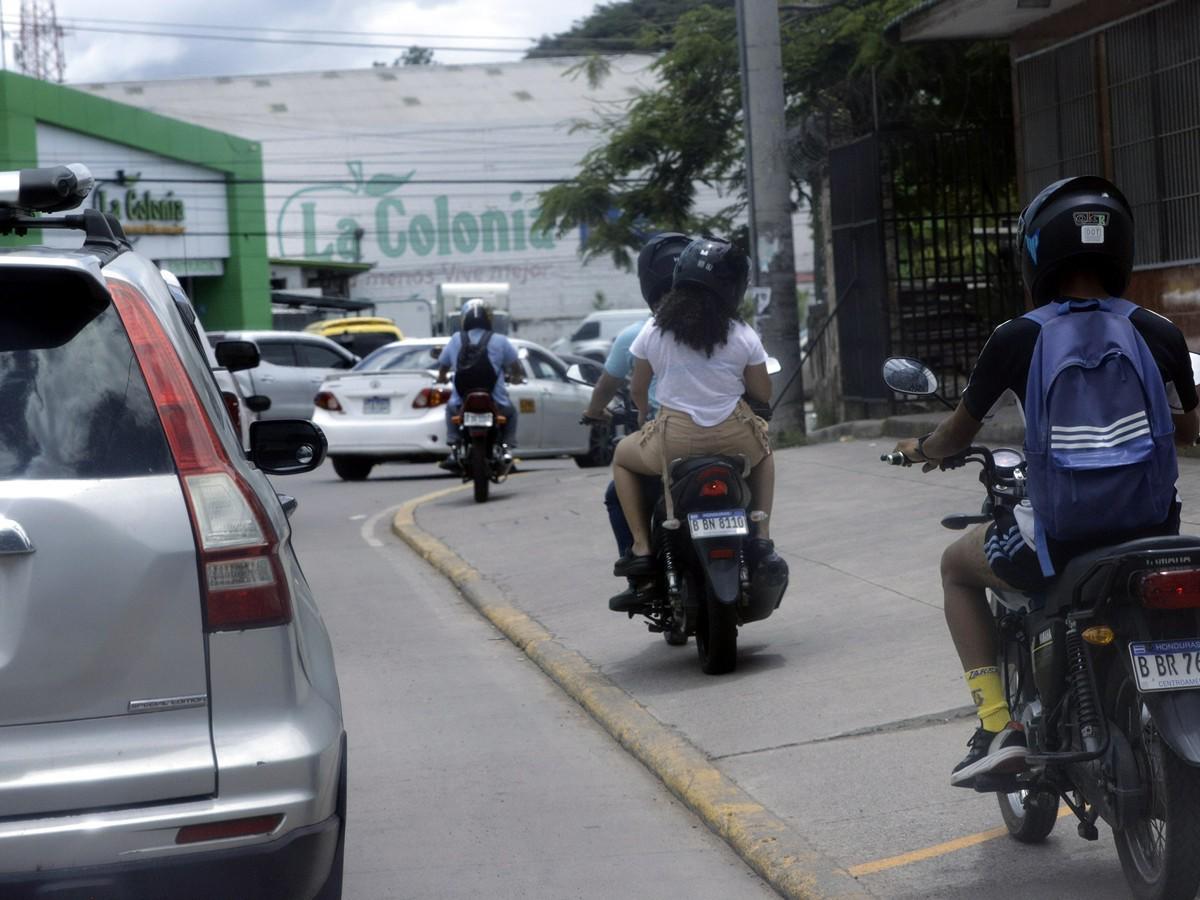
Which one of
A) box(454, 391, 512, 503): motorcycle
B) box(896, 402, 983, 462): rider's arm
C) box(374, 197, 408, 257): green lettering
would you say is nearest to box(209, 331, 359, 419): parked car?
box(454, 391, 512, 503): motorcycle

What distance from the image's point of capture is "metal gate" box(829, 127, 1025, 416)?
17062 mm

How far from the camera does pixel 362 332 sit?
135 ft

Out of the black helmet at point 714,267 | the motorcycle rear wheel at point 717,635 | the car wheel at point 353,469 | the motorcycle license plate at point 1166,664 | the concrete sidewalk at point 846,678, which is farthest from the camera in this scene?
the car wheel at point 353,469

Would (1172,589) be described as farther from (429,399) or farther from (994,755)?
(429,399)

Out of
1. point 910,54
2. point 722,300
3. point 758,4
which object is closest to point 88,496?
point 722,300

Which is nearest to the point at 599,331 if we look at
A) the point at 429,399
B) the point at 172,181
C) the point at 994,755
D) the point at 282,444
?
the point at 172,181

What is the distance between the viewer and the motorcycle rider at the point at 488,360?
14766 mm

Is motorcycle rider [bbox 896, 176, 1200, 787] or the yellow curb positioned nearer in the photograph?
motorcycle rider [bbox 896, 176, 1200, 787]

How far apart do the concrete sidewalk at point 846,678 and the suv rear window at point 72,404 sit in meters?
2.20

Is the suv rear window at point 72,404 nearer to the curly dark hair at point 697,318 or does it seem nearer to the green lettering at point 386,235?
the curly dark hair at point 697,318

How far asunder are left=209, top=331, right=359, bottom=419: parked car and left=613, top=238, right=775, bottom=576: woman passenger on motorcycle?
62.3 ft

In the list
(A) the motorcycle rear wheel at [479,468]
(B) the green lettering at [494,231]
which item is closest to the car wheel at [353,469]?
(A) the motorcycle rear wheel at [479,468]

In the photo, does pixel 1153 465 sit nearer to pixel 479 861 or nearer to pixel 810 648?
pixel 479 861

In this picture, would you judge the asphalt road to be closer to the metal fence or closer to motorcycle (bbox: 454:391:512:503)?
motorcycle (bbox: 454:391:512:503)
